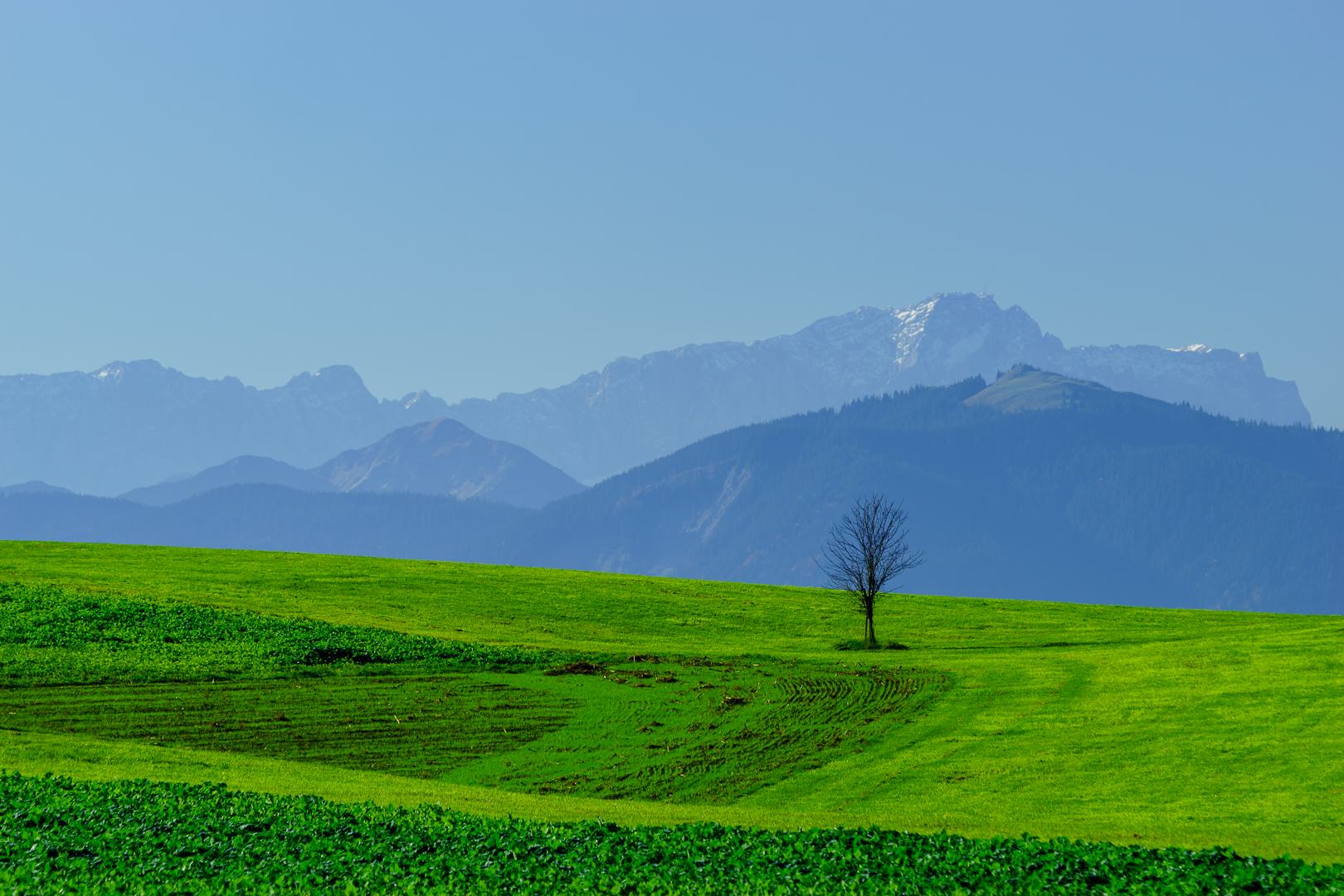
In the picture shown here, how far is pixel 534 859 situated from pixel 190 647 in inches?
1511

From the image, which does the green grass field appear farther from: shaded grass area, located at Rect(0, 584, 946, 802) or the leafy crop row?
the leafy crop row

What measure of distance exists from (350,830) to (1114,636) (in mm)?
62512

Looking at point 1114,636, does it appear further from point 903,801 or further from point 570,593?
point 903,801

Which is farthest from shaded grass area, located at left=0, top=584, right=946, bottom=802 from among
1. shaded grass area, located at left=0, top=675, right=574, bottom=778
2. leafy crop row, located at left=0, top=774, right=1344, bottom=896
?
leafy crop row, located at left=0, top=774, right=1344, bottom=896

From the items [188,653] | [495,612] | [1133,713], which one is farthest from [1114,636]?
[188,653]

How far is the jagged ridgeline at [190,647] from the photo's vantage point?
46875 millimetres

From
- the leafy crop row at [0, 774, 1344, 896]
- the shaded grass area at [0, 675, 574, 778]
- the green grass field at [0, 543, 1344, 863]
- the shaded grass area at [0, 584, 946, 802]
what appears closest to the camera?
the leafy crop row at [0, 774, 1344, 896]

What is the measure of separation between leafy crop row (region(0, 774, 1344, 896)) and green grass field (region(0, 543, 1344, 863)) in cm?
359

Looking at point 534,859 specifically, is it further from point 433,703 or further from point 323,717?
point 433,703

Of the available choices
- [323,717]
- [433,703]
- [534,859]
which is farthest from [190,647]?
[534,859]

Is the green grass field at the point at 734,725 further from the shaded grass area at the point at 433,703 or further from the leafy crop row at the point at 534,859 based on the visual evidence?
the leafy crop row at the point at 534,859

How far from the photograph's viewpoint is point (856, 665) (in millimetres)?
53562

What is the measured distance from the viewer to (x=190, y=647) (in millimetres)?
51781

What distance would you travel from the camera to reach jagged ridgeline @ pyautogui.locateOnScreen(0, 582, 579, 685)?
154 feet
